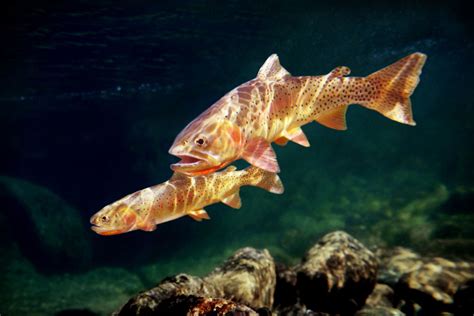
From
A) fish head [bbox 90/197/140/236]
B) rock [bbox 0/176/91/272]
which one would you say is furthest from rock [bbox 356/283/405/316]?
rock [bbox 0/176/91/272]

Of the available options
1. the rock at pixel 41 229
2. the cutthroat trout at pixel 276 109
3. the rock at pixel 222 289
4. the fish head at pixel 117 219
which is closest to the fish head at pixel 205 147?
the cutthroat trout at pixel 276 109

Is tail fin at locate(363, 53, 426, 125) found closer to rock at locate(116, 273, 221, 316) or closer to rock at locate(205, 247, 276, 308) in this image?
rock at locate(116, 273, 221, 316)

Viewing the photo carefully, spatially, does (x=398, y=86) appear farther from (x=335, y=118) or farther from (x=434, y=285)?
(x=434, y=285)

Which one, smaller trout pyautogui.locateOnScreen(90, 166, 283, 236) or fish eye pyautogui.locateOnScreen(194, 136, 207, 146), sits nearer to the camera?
fish eye pyautogui.locateOnScreen(194, 136, 207, 146)

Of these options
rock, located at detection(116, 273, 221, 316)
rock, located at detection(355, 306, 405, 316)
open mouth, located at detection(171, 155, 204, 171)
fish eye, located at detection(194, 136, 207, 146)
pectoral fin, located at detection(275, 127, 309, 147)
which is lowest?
rock, located at detection(355, 306, 405, 316)

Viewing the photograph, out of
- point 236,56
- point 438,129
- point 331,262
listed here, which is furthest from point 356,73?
point 331,262

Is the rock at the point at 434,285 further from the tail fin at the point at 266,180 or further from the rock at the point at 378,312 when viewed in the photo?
the tail fin at the point at 266,180

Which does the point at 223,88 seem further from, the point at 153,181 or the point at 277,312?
the point at 277,312

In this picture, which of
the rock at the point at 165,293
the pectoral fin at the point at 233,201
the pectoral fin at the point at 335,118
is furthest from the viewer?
the pectoral fin at the point at 233,201
